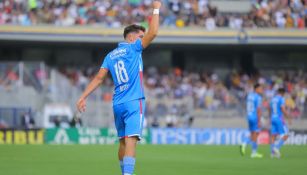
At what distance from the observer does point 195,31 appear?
44.8 m

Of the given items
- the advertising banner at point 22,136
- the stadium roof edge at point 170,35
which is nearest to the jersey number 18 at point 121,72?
the advertising banner at point 22,136

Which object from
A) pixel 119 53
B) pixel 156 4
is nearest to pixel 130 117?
pixel 119 53

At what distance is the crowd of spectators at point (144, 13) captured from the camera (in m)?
43.2

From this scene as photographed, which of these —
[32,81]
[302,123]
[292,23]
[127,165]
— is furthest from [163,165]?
[292,23]

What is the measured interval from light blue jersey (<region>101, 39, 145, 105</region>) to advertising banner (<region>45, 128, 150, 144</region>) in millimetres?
26239

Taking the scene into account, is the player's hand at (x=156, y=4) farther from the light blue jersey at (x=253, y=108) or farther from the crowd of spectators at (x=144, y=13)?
the crowd of spectators at (x=144, y=13)

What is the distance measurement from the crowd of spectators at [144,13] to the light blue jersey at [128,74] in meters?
30.5

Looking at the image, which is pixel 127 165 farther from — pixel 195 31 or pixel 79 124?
pixel 195 31

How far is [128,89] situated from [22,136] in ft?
86.6

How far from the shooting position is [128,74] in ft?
39.3

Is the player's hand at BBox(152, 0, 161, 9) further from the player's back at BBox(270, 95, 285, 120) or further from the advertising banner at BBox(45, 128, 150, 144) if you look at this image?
Result: the advertising banner at BBox(45, 128, 150, 144)

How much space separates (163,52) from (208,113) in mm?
9115

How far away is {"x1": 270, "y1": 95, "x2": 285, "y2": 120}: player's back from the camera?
85.3ft

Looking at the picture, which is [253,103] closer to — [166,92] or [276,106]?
[276,106]
